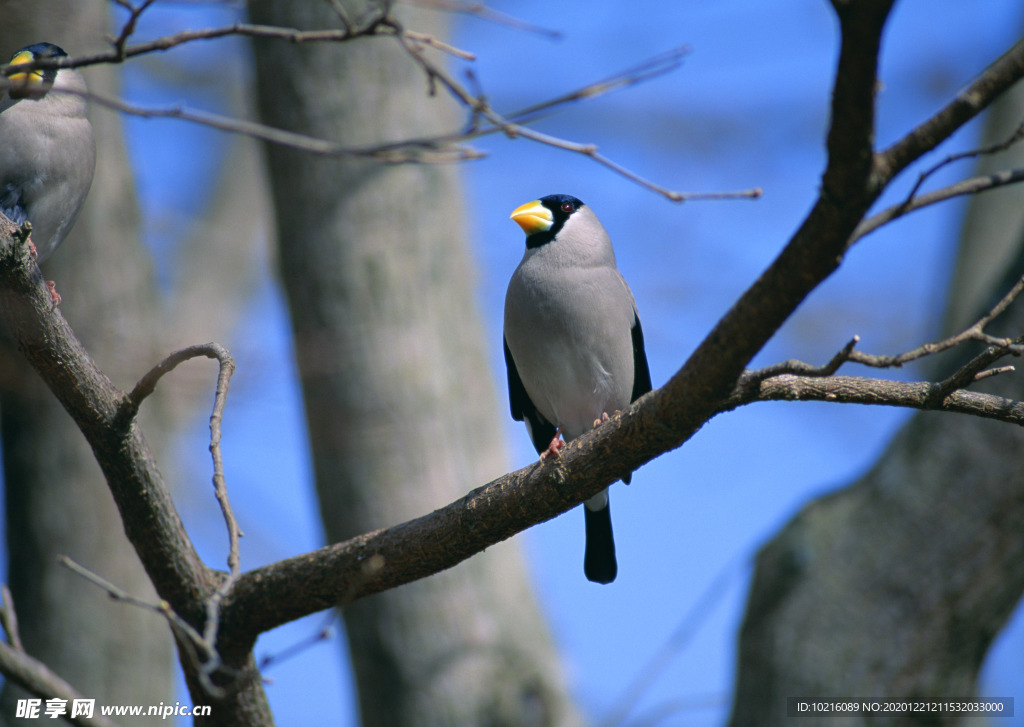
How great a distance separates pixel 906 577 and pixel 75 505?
4527 mm

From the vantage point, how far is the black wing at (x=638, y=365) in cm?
450

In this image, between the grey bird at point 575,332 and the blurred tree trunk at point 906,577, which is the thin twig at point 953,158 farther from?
the blurred tree trunk at point 906,577

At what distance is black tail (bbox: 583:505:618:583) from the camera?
4.34 m

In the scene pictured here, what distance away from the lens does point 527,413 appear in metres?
4.82

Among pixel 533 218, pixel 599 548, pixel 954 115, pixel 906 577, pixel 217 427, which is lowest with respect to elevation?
pixel 906 577

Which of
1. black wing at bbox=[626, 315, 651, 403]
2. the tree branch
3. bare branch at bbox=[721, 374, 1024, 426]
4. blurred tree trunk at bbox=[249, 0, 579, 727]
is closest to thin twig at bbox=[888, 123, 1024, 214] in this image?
bare branch at bbox=[721, 374, 1024, 426]

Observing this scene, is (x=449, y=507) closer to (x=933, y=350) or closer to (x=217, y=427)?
(x=217, y=427)

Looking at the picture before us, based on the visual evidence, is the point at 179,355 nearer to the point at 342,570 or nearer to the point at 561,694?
the point at 342,570

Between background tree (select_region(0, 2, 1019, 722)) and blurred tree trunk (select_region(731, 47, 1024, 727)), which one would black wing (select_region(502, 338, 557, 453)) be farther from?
background tree (select_region(0, 2, 1019, 722))

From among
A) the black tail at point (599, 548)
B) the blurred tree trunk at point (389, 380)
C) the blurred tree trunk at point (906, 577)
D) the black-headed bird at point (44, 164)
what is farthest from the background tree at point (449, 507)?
the blurred tree trunk at point (389, 380)

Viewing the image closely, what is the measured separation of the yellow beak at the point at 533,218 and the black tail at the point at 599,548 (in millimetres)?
1456

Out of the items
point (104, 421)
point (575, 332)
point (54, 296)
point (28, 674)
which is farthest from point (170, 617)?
point (575, 332)

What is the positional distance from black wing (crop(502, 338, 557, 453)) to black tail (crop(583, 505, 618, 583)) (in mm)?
519

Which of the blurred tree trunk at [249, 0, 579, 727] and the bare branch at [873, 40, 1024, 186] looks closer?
the bare branch at [873, 40, 1024, 186]
